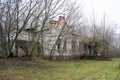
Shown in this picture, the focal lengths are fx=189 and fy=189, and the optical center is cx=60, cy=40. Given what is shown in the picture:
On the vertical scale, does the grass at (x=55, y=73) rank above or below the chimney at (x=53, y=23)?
below

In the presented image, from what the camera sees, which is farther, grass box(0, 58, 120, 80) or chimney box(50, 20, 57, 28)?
chimney box(50, 20, 57, 28)

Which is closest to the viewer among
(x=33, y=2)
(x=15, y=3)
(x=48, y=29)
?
(x=15, y=3)

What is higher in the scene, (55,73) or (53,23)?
(53,23)

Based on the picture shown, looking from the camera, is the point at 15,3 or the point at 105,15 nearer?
the point at 15,3

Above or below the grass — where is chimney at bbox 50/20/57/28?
above

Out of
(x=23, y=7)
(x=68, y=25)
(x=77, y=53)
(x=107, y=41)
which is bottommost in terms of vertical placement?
(x=77, y=53)

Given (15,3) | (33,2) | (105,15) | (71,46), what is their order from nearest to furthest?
(15,3) → (33,2) → (71,46) → (105,15)

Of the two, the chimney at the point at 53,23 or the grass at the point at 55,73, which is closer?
the grass at the point at 55,73

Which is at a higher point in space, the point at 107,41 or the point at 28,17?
the point at 28,17

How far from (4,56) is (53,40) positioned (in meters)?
7.78

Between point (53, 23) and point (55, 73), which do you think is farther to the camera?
point (53, 23)

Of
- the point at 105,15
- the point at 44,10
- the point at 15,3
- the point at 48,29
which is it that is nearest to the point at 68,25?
the point at 48,29

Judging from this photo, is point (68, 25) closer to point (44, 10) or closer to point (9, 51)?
point (44, 10)

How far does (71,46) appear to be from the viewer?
96.6 feet
